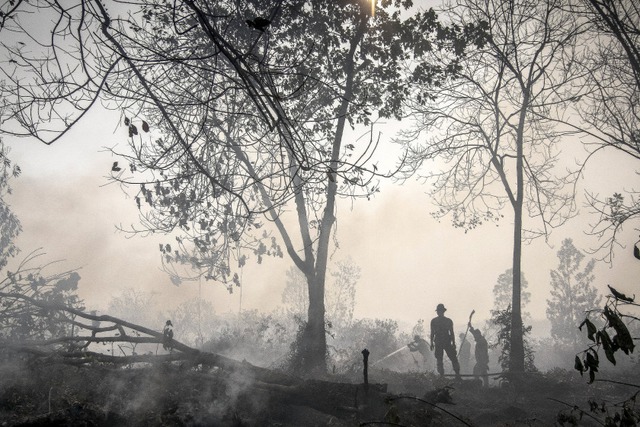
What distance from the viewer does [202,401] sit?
6605mm

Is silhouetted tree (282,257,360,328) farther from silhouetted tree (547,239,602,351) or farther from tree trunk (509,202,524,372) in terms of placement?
tree trunk (509,202,524,372)

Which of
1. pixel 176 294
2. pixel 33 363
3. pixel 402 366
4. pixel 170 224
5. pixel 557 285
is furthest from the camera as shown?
pixel 176 294

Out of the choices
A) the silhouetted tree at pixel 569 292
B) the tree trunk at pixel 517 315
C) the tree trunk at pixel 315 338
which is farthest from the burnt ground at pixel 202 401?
the silhouetted tree at pixel 569 292

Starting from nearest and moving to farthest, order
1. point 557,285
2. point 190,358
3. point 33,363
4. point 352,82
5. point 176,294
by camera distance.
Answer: point 33,363 < point 190,358 < point 352,82 < point 557,285 < point 176,294

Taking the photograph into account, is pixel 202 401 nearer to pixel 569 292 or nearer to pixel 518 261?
pixel 518 261

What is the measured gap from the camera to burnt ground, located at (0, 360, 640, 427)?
592 centimetres

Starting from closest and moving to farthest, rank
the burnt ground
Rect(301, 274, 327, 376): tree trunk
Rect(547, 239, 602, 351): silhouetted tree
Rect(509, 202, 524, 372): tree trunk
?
1. the burnt ground
2. Rect(301, 274, 327, 376): tree trunk
3. Rect(509, 202, 524, 372): tree trunk
4. Rect(547, 239, 602, 351): silhouetted tree

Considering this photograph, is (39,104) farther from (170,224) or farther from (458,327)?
(458,327)

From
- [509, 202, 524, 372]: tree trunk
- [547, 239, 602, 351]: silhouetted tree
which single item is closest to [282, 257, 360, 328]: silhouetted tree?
[547, 239, 602, 351]: silhouetted tree

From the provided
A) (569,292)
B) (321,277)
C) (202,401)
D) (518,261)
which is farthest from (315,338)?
(569,292)

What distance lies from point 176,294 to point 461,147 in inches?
3013

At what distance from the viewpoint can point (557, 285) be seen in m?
45.2

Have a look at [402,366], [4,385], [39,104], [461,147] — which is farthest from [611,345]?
[402,366]

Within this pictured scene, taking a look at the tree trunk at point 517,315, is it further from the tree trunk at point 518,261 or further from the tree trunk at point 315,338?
the tree trunk at point 315,338
